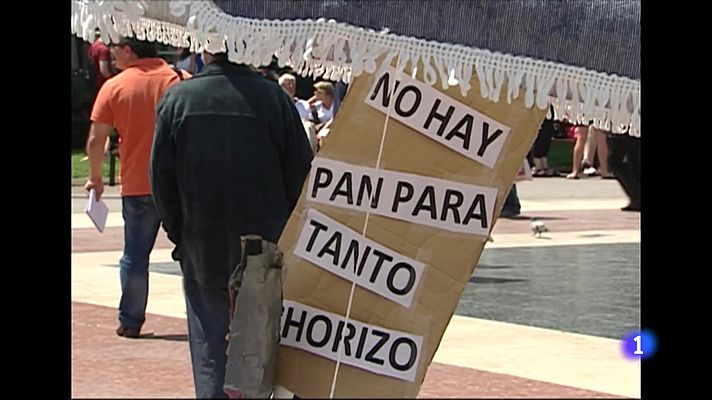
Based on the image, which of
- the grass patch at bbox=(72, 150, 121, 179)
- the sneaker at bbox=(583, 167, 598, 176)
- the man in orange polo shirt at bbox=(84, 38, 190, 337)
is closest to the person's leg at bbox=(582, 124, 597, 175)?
the sneaker at bbox=(583, 167, 598, 176)

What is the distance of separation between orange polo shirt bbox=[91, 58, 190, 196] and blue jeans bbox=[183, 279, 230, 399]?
8.62 feet

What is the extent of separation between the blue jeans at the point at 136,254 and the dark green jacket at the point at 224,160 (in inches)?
111

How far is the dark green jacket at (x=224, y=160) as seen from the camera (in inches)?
215

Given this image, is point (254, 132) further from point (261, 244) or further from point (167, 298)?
point (167, 298)

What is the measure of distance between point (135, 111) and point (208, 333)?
2.86m

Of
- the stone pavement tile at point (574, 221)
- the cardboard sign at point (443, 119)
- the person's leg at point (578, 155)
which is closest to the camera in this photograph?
the cardboard sign at point (443, 119)

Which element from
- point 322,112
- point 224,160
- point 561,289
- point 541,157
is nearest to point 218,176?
point 224,160

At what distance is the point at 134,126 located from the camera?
820 centimetres

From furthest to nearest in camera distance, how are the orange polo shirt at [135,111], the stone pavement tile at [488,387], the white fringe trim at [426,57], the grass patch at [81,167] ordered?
the grass patch at [81,167]
the orange polo shirt at [135,111]
the stone pavement tile at [488,387]
the white fringe trim at [426,57]

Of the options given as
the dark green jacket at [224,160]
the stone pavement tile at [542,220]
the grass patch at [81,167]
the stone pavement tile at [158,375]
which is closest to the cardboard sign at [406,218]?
the dark green jacket at [224,160]

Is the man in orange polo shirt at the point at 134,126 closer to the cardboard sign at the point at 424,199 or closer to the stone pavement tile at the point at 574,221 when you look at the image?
the cardboard sign at the point at 424,199

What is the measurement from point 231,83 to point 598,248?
859 cm
